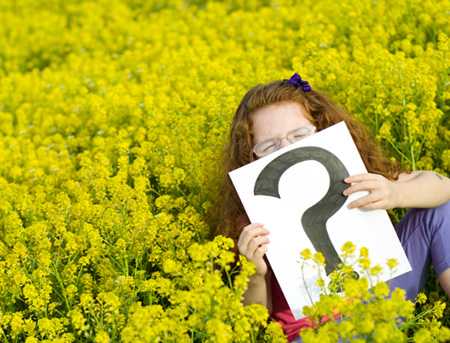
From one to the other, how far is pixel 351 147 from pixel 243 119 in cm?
58

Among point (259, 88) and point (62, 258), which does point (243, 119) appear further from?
point (62, 258)

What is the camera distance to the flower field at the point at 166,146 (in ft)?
10.3

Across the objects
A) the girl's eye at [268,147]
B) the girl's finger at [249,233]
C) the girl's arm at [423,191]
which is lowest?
the girl's arm at [423,191]

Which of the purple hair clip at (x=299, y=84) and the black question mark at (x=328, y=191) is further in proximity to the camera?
the purple hair clip at (x=299, y=84)

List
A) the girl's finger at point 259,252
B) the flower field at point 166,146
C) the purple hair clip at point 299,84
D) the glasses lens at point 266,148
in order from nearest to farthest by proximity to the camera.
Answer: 1. the girl's finger at point 259,252
2. the flower field at point 166,146
3. the glasses lens at point 266,148
4. the purple hair clip at point 299,84

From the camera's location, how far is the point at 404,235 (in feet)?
11.0

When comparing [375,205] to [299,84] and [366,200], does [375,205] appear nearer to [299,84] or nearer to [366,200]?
[366,200]

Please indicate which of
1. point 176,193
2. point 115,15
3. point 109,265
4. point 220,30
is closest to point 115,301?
point 109,265

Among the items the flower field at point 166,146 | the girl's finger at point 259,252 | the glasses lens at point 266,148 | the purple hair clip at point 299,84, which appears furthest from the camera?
the purple hair clip at point 299,84

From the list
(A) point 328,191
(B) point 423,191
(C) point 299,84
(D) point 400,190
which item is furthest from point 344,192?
(C) point 299,84

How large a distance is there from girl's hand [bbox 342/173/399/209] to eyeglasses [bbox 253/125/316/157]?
0.38 metres

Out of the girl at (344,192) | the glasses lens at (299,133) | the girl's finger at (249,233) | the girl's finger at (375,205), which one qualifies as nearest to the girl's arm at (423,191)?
the girl at (344,192)

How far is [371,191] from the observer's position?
3084 millimetres

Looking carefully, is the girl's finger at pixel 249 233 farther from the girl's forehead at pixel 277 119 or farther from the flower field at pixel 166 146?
the girl's forehead at pixel 277 119
